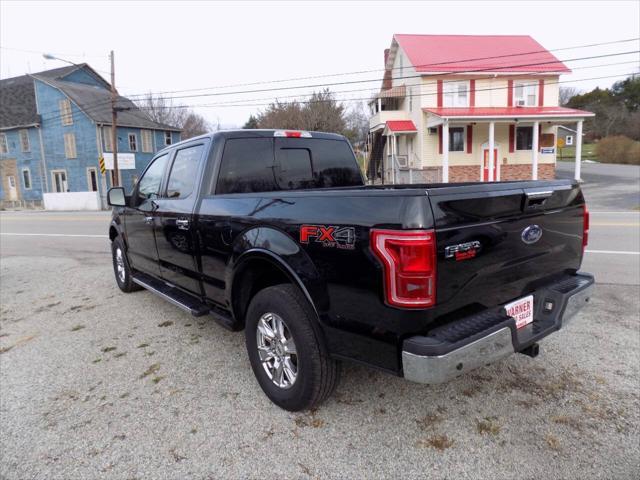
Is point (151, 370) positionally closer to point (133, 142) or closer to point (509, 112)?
point (509, 112)

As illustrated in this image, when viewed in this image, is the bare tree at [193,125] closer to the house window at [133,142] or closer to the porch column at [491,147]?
the house window at [133,142]

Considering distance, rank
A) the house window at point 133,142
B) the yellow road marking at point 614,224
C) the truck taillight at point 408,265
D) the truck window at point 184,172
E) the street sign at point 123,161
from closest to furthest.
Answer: the truck taillight at point 408,265, the truck window at point 184,172, the yellow road marking at point 614,224, the street sign at point 123,161, the house window at point 133,142

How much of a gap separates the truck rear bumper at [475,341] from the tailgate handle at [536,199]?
57cm

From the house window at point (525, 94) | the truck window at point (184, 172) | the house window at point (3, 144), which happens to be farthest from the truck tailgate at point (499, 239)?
the house window at point (3, 144)

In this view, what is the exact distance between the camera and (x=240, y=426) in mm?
2945

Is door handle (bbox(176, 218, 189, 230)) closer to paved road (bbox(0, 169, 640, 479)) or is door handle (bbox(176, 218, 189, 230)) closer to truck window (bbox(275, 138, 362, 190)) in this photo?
truck window (bbox(275, 138, 362, 190))

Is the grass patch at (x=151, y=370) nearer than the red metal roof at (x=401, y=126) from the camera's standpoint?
Yes

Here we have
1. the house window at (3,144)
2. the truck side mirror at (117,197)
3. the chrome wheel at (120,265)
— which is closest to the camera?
the truck side mirror at (117,197)

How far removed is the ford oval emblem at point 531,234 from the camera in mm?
2744

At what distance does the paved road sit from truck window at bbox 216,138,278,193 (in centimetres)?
149

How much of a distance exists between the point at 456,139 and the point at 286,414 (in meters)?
26.9

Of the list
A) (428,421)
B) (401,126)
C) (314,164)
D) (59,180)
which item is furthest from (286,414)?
(59,180)

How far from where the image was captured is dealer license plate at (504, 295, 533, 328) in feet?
8.91

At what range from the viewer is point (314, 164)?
4.34 m
